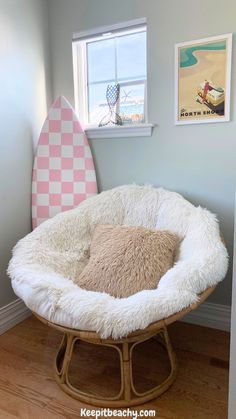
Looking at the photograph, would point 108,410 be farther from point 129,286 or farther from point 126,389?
point 129,286

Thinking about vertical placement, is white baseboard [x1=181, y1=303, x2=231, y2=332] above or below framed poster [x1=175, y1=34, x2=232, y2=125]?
below

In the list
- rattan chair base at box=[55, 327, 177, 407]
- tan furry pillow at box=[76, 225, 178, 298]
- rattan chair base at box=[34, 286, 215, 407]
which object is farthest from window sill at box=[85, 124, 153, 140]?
rattan chair base at box=[55, 327, 177, 407]

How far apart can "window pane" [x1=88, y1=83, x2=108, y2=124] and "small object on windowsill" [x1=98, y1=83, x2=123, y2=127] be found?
50 millimetres

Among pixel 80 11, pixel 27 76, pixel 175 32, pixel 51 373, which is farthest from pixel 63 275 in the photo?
pixel 80 11

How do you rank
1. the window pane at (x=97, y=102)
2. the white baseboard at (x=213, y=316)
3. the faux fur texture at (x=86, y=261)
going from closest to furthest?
1. the faux fur texture at (x=86, y=261)
2. the white baseboard at (x=213, y=316)
3. the window pane at (x=97, y=102)

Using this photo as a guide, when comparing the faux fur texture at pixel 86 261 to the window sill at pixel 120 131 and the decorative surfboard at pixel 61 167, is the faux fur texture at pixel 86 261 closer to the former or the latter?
the decorative surfboard at pixel 61 167

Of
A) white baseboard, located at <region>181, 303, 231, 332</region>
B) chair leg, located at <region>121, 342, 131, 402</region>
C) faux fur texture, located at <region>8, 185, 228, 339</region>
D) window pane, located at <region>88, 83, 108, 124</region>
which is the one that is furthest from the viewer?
window pane, located at <region>88, 83, 108, 124</region>

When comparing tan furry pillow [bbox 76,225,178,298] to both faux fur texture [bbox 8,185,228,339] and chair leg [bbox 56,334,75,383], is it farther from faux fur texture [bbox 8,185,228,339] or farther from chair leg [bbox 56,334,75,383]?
chair leg [bbox 56,334,75,383]

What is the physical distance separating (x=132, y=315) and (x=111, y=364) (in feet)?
2.10

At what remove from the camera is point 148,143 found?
1.98 metres

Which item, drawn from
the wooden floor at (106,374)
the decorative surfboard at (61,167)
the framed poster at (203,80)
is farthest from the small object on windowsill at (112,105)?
the wooden floor at (106,374)

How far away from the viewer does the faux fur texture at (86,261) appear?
117 centimetres

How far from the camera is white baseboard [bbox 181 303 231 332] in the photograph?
1916 mm

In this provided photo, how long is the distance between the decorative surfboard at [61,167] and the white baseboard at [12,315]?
54cm
